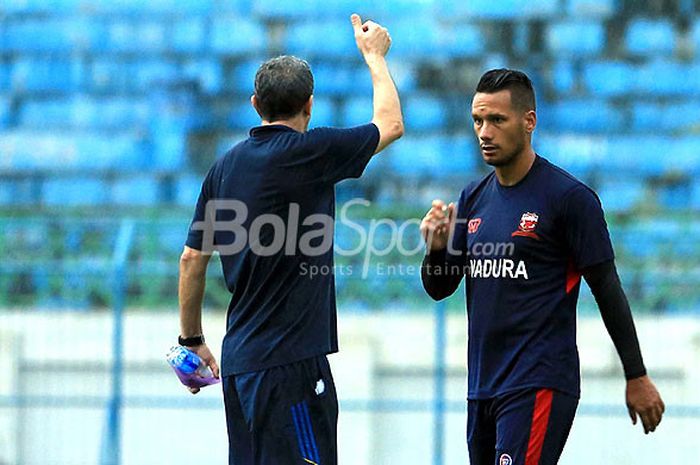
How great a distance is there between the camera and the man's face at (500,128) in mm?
3691

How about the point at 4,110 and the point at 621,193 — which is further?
the point at 4,110

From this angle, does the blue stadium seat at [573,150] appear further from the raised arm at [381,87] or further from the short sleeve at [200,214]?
the short sleeve at [200,214]

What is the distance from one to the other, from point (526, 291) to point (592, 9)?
512cm

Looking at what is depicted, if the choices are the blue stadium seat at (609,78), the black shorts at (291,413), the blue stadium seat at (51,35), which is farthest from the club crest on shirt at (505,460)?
the blue stadium seat at (51,35)

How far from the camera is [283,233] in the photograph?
11.9ft

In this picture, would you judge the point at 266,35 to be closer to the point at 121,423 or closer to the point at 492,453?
the point at 121,423

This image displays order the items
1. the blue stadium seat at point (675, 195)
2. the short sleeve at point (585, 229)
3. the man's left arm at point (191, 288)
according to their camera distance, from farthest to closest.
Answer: the blue stadium seat at point (675, 195), the man's left arm at point (191, 288), the short sleeve at point (585, 229)

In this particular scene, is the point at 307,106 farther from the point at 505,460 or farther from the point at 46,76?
the point at 46,76

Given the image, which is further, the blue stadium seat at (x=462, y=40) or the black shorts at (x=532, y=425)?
the blue stadium seat at (x=462, y=40)

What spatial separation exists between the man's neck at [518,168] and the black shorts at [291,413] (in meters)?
0.77

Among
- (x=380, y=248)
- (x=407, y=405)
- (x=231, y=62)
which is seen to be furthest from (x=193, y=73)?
(x=407, y=405)

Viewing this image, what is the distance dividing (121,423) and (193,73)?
9.23 feet

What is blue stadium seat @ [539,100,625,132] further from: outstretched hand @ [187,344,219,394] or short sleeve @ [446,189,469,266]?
outstretched hand @ [187,344,219,394]

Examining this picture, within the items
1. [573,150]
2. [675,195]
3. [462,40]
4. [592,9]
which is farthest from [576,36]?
[675,195]
